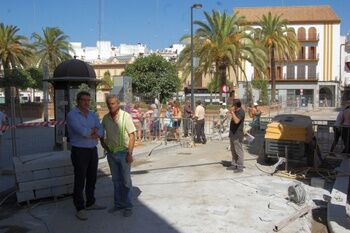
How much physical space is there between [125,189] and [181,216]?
86 centimetres

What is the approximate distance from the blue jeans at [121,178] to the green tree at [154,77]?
42.8 metres

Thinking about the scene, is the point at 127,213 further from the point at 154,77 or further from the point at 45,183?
the point at 154,77

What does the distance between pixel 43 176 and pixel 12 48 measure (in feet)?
122

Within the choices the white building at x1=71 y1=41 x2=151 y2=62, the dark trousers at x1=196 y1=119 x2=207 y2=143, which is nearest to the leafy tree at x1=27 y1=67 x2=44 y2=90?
the dark trousers at x1=196 y1=119 x2=207 y2=143

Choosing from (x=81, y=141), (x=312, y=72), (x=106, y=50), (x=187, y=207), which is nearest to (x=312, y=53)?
(x=312, y=72)

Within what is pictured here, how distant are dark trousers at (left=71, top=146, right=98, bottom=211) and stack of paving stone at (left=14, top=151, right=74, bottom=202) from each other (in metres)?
0.86

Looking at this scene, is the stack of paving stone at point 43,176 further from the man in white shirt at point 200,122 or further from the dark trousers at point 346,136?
the man in white shirt at point 200,122

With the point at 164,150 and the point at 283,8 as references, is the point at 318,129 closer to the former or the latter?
the point at 164,150

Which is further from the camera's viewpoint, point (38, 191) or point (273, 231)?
point (38, 191)

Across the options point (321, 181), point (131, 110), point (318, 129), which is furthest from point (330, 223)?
point (131, 110)

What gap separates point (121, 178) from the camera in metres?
6.43

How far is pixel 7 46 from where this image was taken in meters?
41.2

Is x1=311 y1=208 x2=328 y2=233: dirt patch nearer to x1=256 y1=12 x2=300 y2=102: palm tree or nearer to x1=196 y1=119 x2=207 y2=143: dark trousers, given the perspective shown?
x1=196 y1=119 x2=207 y2=143: dark trousers

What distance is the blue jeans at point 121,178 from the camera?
249 inches
